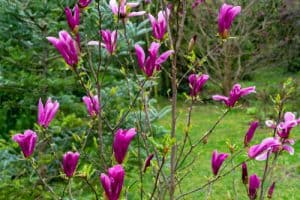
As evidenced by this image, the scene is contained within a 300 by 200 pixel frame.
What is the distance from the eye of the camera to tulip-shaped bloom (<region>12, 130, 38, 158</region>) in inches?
66.3

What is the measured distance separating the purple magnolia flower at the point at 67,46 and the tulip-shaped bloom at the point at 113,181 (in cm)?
43

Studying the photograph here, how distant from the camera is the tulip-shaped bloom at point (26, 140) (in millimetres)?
1684

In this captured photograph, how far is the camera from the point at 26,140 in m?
1.69

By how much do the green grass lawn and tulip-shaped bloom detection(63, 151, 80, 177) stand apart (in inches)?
47.9

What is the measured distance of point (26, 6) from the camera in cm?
404

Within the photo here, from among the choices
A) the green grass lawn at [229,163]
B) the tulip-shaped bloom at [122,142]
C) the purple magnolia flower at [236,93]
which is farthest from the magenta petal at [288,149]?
the green grass lawn at [229,163]

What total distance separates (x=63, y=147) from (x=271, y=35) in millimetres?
9924

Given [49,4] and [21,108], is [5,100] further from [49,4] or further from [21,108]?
[49,4]

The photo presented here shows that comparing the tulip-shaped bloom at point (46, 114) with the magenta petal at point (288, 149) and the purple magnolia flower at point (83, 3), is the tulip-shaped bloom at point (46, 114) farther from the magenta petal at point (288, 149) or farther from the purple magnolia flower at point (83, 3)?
the magenta petal at point (288, 149)

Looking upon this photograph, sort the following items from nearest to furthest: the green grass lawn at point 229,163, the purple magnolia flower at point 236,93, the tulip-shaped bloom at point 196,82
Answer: the purple magnolia flower at point 236,93
the tulip-shaped bloom at point 196,82
the green grass lawn at point 229,163

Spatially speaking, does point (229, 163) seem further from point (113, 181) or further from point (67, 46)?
point (113, 181)

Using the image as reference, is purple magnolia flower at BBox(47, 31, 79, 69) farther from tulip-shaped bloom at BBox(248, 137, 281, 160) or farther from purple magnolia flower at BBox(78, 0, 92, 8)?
tulip-shaped bloom at BBox(248, 137, 281, 160)

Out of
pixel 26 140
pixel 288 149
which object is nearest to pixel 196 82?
pixel 288 149

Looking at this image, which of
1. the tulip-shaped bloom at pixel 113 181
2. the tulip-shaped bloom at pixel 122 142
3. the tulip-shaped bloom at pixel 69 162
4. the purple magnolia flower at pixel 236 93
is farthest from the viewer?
the purple magnolia flower at pixel 236 93
